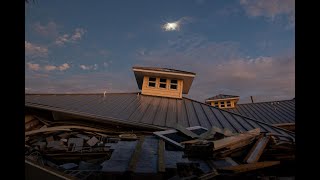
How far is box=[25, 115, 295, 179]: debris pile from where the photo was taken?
5770mm

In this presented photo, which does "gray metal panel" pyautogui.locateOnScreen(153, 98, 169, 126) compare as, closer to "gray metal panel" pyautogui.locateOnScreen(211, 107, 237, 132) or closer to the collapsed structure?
the collapsed structure

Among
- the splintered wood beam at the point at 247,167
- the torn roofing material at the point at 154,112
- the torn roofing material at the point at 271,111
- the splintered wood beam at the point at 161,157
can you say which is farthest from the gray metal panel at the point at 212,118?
the splintered wood beam at the point at 247,167

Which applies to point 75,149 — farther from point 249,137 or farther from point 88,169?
point 249,137

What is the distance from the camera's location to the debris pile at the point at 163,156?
227 inches

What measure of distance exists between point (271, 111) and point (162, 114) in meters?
16.0

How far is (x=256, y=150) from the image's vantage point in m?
7.64

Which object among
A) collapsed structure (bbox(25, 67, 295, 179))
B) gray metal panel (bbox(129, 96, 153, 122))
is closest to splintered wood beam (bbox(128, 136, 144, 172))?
collapsed structure (bbox(25, 67, 295, 179))

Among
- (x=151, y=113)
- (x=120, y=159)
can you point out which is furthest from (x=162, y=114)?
(x=120, y=159)

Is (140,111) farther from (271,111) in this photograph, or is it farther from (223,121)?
(271,111)

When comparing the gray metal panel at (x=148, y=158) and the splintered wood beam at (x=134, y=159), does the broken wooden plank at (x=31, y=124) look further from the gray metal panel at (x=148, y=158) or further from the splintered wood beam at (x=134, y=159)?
the splintered wood beam at (x=134, y=159)

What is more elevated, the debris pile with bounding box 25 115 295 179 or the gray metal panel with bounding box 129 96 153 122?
the gray metal panel with bounding box 129 96 153 122
